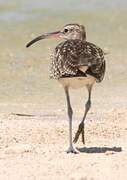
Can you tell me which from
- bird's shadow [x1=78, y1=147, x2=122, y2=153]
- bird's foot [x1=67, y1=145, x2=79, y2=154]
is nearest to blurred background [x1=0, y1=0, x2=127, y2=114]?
bird's shadow [x1=78, y1=147, x2=122, y2=153]

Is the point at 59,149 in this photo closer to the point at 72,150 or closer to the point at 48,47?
the point at 72,150

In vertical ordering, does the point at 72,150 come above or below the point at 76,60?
below

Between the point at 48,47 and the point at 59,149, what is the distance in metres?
11.5

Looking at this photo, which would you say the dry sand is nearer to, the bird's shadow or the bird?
the bird's shadow

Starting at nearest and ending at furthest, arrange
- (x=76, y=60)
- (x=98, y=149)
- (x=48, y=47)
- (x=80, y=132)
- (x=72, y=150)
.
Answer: (x=76, y=60) < (x=72, y=150) < (x=98, y=149) < (x=80, y=132) < (x=48, y=47)

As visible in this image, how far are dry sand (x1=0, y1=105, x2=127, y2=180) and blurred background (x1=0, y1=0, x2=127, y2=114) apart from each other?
2.13 meters

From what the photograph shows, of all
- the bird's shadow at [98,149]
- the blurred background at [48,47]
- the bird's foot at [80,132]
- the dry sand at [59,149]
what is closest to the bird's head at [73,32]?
the bird's foot at [80,132]

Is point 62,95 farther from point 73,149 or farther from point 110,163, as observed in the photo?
point 110,163

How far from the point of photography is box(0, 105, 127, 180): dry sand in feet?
28.6

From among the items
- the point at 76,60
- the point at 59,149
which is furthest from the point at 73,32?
the point at 59,149

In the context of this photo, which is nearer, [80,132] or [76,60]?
[76,60]

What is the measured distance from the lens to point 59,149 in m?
10.4

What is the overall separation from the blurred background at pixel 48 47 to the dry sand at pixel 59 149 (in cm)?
213

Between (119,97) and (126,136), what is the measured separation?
4.46 metres
